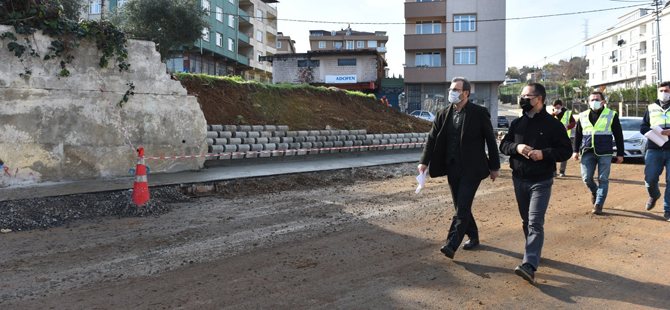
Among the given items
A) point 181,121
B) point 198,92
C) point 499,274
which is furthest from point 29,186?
point 499,274

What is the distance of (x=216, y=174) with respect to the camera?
10664mm

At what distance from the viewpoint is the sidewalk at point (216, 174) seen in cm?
827

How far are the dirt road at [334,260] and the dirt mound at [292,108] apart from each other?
6.46 m

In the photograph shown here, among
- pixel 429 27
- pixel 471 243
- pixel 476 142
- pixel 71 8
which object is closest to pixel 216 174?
pixel 471 243

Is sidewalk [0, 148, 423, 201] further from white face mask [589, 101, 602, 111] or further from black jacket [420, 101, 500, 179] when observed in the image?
white face mask [589, 101, 602, 111]

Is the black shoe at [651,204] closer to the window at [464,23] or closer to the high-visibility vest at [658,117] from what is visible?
the high-visibility vest at [658,117]

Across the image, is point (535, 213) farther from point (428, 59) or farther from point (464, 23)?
point (464, 23)

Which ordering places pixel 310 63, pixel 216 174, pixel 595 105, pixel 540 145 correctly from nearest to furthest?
pixel 540 145, pixel 595 105, pixel 216 174, pixel 310 63

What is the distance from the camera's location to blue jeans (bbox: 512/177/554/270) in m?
4.32

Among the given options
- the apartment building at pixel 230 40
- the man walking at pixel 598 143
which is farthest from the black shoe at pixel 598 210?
the apartment building at pixel 230 40

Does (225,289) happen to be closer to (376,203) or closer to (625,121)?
(376,203)

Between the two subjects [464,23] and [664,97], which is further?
[464,23]

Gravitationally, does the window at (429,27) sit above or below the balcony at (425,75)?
above

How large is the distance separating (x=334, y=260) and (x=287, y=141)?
935cm
